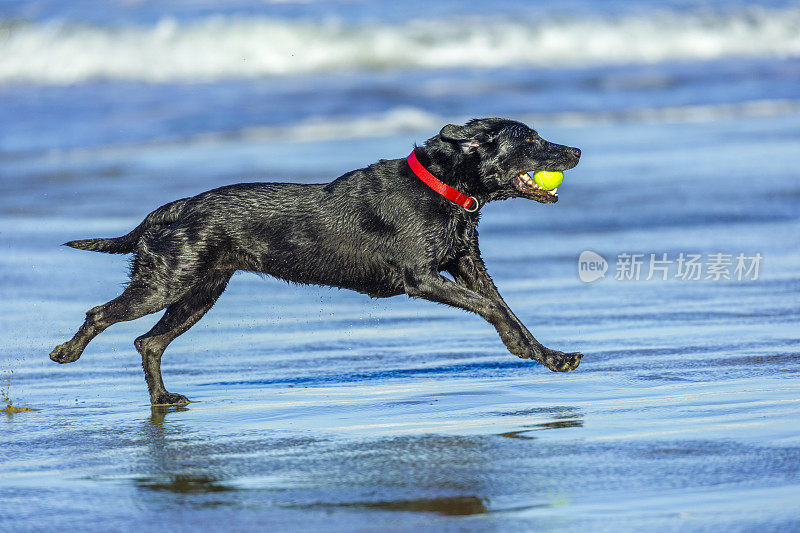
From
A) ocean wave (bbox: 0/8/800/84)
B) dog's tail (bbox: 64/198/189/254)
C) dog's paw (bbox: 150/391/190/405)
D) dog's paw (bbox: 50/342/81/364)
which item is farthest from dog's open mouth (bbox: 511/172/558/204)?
ocean wave (bbox: 0/8/800/84)

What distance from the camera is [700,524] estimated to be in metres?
3.51

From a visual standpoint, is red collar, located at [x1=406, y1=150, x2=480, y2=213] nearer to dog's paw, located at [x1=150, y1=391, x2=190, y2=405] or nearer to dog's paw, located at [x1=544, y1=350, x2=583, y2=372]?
dog's paw, located at [x1=544, y1=350, x2=583, y2=372]

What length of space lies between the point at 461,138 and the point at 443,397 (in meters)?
1.40

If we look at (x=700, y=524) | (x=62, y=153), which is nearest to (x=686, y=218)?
(x=700, y=524)

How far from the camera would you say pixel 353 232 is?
608 centimetres

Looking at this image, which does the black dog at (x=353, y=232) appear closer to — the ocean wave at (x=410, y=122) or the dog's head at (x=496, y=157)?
the dog's head at (x=496, y=157)

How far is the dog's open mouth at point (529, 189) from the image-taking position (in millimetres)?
6230

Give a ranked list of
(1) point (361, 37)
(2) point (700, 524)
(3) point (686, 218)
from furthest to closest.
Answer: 1. (1) point (361, 37)
2. (3) point (686, 218)
3. (2) point (700, 524)

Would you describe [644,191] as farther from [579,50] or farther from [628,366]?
[579,50]

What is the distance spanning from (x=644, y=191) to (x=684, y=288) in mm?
3571

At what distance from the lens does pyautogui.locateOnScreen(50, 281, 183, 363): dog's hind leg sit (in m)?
6.02

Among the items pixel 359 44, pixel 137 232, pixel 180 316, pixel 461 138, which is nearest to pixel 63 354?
pixel 180 316

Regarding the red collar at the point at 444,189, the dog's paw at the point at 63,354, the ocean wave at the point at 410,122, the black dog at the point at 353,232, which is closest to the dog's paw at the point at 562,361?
the black dog at the point at 353,232

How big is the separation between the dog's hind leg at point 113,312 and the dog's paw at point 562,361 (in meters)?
1.98
